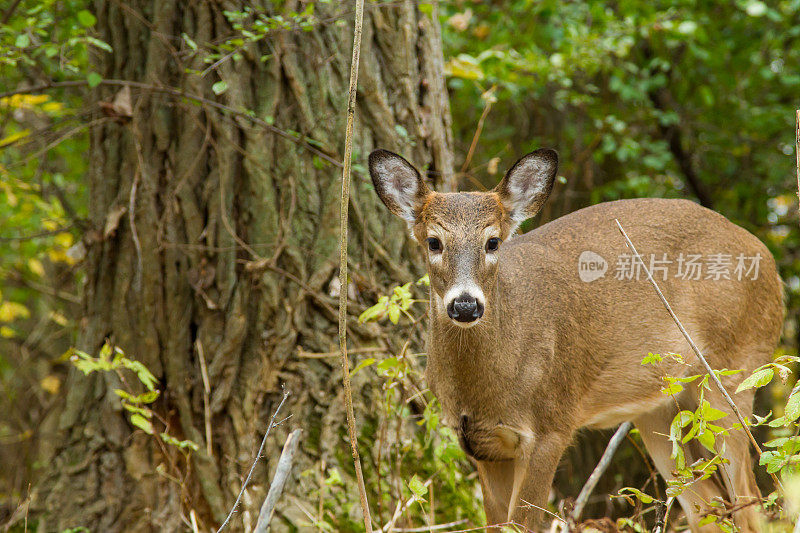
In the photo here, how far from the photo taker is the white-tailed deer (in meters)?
4.10

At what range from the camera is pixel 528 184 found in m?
4.36

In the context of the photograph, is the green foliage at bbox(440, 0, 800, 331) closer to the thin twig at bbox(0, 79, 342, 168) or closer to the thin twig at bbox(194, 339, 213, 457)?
the thin twig at bbox(0, 79, 342, 168)

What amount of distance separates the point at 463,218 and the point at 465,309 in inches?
22.3

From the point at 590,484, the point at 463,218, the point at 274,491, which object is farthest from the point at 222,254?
the point at 590,484

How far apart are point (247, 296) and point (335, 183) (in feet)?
2.72

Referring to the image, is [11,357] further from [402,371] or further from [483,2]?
[402,371]

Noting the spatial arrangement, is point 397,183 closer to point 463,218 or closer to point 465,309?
point 463,218

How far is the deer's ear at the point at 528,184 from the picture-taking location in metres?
4.27

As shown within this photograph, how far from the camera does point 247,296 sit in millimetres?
4836

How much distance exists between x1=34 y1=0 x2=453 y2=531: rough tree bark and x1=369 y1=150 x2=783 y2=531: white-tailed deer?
729 millimetres

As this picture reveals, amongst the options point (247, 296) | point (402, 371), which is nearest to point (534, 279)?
point (402, 371)

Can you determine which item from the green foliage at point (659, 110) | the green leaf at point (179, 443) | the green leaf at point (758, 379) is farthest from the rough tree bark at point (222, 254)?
the green foliage at point (659, 110)

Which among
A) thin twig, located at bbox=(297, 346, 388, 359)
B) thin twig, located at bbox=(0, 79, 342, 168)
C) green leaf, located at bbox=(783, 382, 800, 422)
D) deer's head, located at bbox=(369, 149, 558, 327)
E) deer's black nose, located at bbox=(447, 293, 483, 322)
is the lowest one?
thin twig, located at bbox=(297, 346, 388, 359)

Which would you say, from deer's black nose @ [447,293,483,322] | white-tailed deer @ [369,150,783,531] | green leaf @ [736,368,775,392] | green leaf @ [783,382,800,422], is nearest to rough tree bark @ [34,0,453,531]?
white-tailed deer @ [369,150,783,531]
